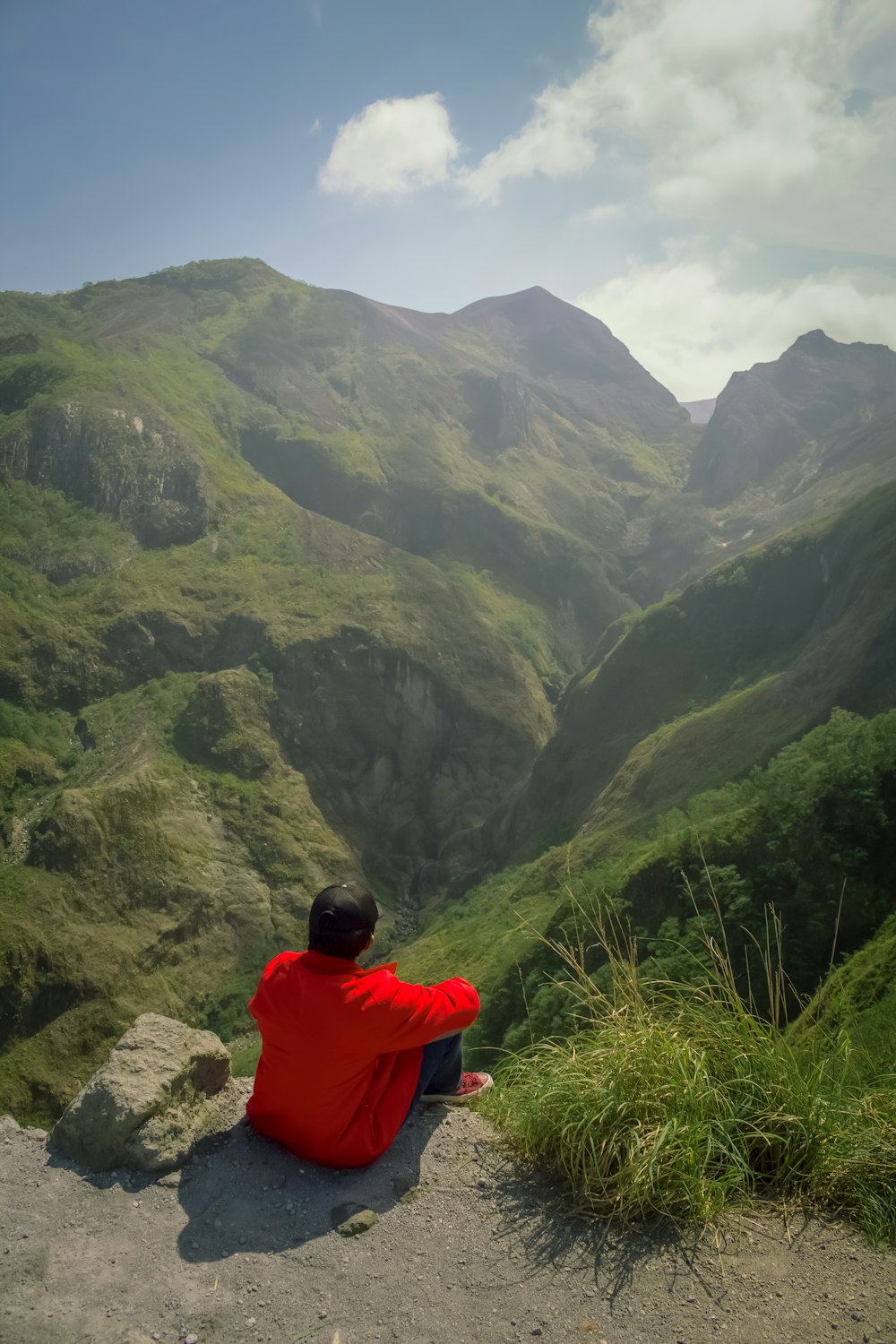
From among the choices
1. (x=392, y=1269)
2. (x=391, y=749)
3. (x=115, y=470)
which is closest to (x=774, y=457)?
(x=391, y=749)

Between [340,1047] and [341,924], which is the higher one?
[341,924]

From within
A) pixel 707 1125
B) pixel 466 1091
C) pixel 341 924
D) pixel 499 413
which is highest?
pixel 499 413

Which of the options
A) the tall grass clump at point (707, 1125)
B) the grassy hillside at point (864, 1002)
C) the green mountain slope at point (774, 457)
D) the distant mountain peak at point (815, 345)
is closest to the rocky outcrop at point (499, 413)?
the green mountain slope at point (774, 457)

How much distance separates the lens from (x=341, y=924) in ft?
15.6

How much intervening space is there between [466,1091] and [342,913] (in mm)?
2058

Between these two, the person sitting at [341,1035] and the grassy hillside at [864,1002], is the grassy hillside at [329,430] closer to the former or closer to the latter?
the grassy hillside at [864,1002]

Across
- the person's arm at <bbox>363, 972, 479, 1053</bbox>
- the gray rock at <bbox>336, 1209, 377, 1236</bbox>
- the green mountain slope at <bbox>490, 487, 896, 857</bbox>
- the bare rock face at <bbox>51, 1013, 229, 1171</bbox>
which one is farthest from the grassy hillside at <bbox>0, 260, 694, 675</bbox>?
the gray rock at <bbox>336, 1209, 377, 1236</bbox>

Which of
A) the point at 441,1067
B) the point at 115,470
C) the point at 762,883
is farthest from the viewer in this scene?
the point at 115,470

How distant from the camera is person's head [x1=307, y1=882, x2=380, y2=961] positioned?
15.6 feet

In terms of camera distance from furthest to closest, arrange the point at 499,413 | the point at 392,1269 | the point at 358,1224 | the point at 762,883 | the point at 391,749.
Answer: the point at 499,413 < the point at 391,749 < the point at 762,883 < the point at 358,1224 < the point at 392,1269

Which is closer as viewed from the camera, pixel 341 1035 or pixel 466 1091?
pixel 341 1035

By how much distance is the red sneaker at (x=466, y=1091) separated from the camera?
18.4 feet

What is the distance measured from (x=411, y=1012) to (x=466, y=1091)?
1352mm

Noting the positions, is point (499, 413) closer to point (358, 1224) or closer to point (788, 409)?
point (788, 409)
